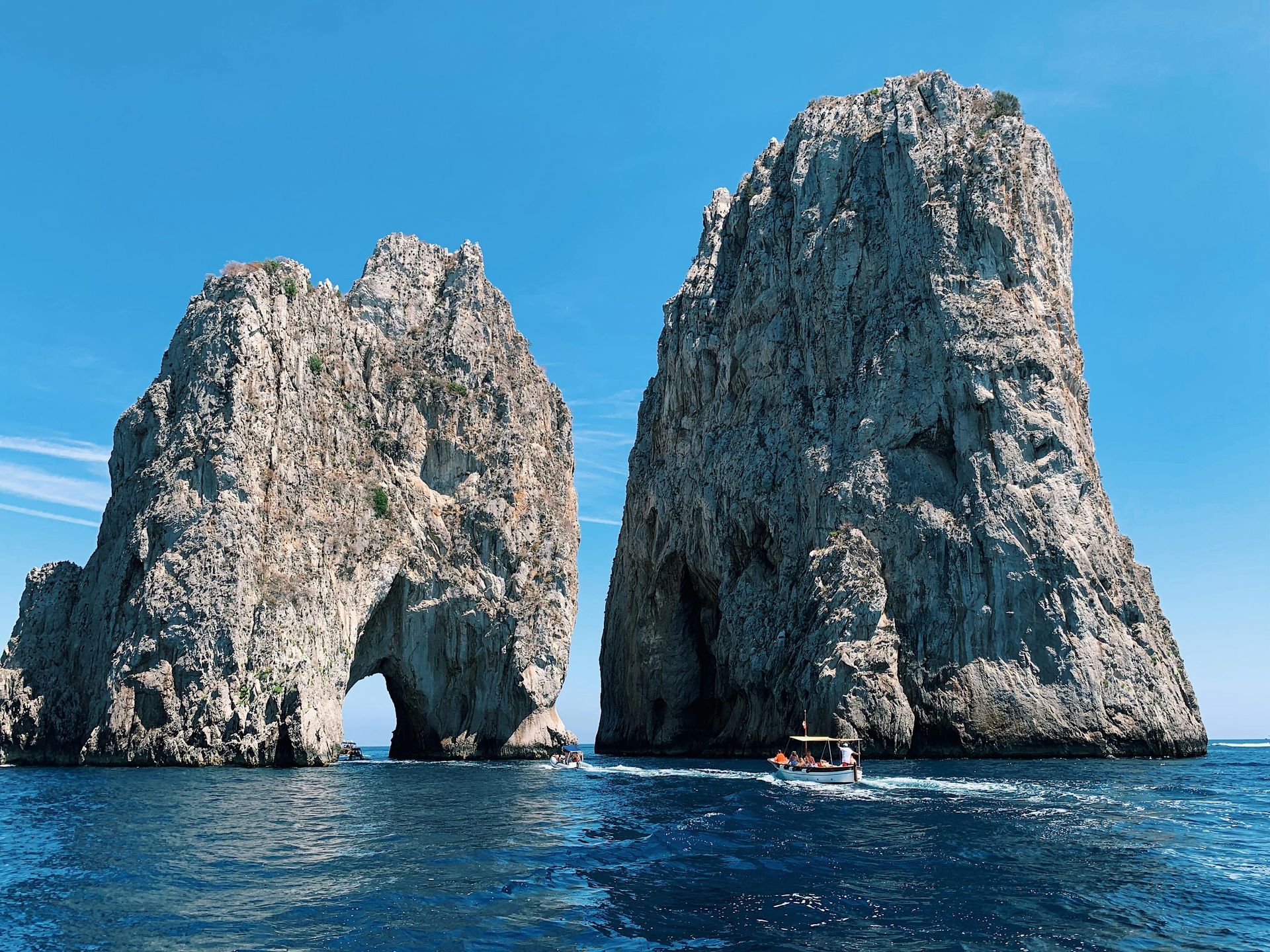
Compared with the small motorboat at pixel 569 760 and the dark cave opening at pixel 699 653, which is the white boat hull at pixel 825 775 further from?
the dark cave opening at pixel 699 653

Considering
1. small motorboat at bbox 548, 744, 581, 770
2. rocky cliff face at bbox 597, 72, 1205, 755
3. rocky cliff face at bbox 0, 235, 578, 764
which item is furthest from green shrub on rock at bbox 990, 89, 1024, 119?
small motorboat at bbox 548, 744, 581, 770

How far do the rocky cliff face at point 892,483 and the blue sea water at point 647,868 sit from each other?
2048 cm

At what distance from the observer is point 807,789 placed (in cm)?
4044

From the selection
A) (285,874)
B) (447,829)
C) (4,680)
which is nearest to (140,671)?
(4,680)

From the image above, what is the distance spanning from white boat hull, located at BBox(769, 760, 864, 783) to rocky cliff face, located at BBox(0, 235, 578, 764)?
1261 inches

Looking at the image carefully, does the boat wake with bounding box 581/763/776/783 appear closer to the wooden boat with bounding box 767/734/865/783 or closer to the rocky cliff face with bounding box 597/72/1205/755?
the wooden boat with bounding box 767/734/865/783

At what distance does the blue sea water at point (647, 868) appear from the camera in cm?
1597

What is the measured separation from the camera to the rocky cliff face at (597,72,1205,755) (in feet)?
197

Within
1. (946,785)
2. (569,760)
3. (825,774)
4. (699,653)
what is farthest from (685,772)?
(699,653)

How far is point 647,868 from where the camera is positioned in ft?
72.2

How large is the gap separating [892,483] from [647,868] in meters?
51.1

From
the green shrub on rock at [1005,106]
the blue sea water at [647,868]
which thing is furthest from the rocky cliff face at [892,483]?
the blue sea water at [647,868]

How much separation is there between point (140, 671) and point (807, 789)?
136ft

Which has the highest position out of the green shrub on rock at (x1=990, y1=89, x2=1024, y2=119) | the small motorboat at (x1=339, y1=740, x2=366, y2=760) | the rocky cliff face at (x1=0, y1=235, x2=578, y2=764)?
the green shrub on rock at (x1=990, y1=89, x2=1024, y2=119)
